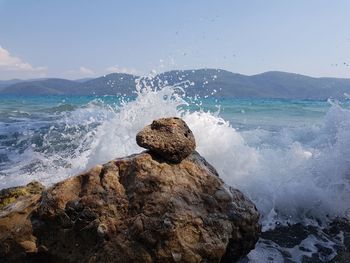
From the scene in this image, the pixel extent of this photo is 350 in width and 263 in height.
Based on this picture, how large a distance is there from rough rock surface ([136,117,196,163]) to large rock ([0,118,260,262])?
8 centimetres

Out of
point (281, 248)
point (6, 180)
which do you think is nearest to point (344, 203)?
point (281, 248)

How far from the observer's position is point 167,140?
158 inches

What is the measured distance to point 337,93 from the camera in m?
83.1

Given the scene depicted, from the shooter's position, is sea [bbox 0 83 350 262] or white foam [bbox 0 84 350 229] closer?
sea [bbox 0 83 350 262]

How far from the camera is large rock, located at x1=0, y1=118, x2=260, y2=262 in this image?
11.0 feet

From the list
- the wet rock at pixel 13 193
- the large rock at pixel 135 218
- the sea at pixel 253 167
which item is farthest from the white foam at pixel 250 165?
the large rock at pixel 135 218

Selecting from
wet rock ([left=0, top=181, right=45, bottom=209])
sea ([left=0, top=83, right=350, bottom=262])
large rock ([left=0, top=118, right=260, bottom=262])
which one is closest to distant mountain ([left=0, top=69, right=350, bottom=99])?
sea ([left=0, top=83, right=350, bottom=262])

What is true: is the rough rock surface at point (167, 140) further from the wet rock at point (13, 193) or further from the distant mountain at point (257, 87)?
the distant mountain at point (257, 87)

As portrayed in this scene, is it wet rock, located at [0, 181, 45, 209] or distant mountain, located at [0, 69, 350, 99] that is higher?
wet rock, located at [0, 181, 45, 209]

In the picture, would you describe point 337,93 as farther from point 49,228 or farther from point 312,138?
point 49,228

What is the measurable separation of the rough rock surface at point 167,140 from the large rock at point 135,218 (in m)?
0.08

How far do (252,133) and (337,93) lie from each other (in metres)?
74.3

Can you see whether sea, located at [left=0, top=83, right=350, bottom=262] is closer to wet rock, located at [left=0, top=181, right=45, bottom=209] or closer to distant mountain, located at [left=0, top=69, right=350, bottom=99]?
wet rock, located at [left=0, top=181, right=45, bottom=209]

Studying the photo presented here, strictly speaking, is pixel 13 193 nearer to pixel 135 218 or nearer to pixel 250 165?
pixel 135 218
